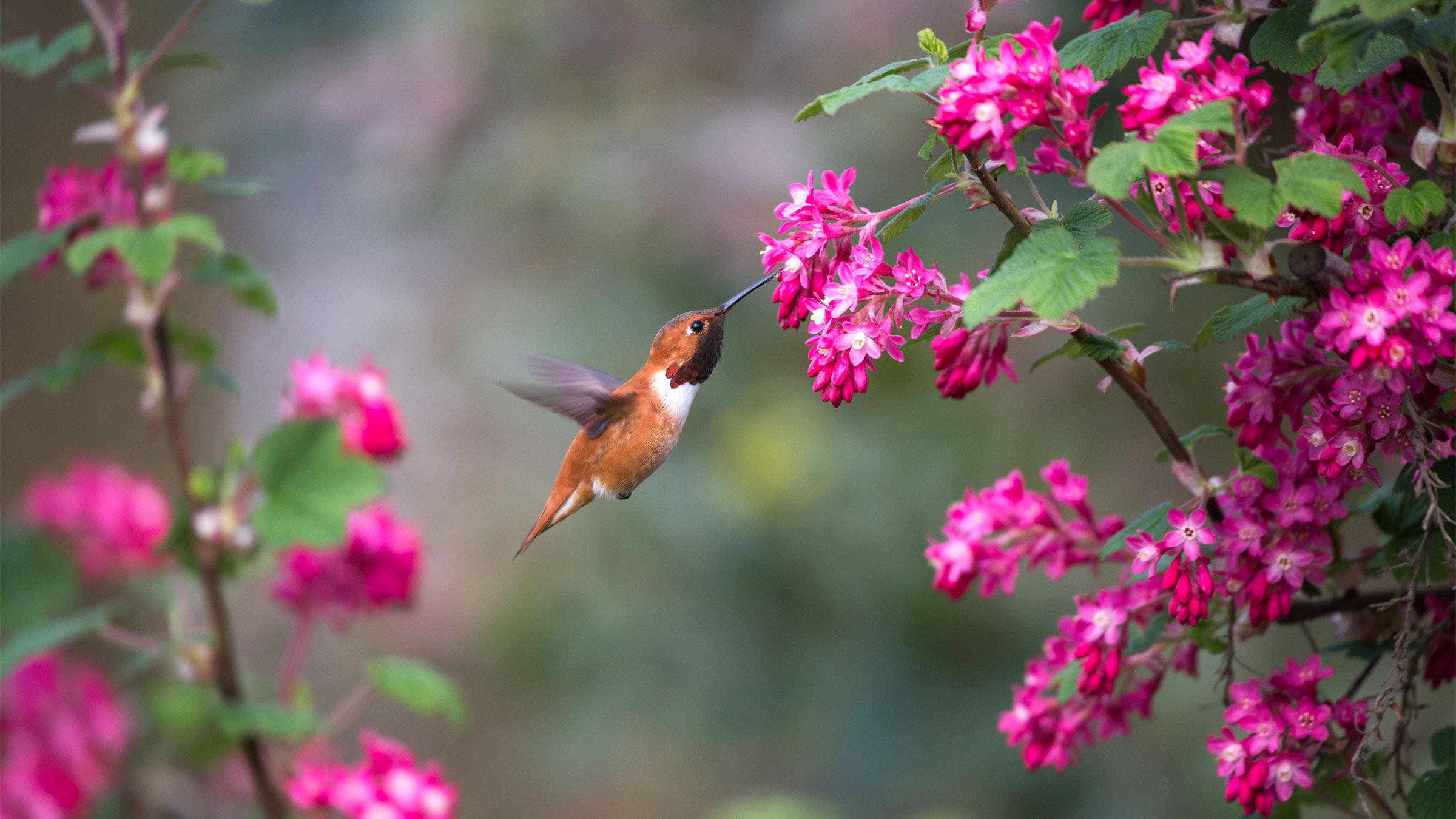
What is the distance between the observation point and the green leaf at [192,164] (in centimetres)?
116

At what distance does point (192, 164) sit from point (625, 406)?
0.60 meters

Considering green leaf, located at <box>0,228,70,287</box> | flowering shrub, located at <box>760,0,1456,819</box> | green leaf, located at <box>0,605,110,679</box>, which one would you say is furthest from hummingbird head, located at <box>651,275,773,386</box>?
green leaf, located at <box>0,605,110,679</box>

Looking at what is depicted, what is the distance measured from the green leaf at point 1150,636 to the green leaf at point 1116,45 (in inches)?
14.7

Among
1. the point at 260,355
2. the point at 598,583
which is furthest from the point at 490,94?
the point at 260,355

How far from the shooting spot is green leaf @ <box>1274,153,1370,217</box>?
533 millimetres

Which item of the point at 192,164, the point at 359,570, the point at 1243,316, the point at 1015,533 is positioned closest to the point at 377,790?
the point at 359,570

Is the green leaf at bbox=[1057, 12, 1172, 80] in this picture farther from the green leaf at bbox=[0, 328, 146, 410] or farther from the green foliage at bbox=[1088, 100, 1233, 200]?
the green leaf at bbox=[0, 328, 146, 410]

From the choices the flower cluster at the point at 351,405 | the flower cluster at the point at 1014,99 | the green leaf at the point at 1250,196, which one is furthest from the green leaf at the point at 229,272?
the green leaf at the point at 1250,196

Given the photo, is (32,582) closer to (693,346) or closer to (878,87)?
(693,346)

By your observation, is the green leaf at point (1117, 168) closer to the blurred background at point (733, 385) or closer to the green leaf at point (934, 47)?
the green leaf at point (934, 47)

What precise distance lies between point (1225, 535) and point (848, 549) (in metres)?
1.57

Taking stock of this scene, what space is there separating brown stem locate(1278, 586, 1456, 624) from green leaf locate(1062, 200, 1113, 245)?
0.32 metres

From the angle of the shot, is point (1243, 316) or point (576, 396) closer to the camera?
point (1243, 316)

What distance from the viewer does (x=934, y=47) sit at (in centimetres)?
65
